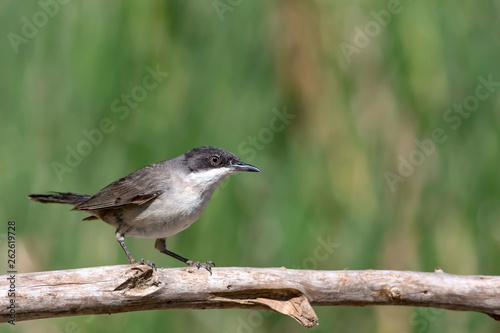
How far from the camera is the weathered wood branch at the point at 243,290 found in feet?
11.0

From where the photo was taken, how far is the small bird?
4605 mm

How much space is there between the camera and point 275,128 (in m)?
5.64

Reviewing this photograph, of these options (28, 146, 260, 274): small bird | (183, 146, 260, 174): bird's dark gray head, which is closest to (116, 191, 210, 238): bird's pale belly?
(28, 146, 260, 274): small bird

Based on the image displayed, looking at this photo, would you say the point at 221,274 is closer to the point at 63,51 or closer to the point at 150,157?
the point at 150,157

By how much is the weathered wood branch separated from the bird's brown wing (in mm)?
1111

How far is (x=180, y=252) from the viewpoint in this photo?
5.43 metres

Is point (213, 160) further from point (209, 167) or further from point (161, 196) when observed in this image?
point (161, 196)

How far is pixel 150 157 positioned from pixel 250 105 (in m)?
0.99

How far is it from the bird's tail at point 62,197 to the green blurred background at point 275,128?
348 mm

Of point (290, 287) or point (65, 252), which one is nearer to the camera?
point (290, 287)

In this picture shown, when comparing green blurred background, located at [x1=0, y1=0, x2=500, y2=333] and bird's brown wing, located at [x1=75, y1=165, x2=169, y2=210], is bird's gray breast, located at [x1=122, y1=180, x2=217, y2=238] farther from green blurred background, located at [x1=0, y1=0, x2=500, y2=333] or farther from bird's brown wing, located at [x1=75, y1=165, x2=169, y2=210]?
green blurred background, located at [x1=0, y1=0, x2=500, y2=333]

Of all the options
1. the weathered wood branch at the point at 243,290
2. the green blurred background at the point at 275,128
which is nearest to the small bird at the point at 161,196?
the green blurred background at the point at 275,128

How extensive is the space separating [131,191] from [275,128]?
1507mm

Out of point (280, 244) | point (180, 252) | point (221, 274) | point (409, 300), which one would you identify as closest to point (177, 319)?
point (180, 252)
